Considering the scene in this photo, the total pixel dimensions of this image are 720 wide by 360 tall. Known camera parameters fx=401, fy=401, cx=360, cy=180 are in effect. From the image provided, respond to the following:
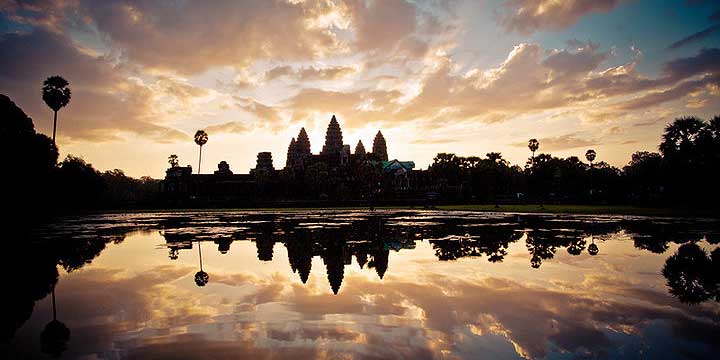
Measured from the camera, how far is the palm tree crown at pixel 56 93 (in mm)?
58094

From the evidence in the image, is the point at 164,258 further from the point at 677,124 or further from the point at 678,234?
the point at 677,124

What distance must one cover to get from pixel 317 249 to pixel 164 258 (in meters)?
5.65

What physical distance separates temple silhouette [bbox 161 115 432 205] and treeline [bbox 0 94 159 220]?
14.8 metres

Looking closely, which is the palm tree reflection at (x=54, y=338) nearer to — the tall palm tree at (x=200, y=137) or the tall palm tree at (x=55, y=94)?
the tall palm tree at (x=55, y=94)

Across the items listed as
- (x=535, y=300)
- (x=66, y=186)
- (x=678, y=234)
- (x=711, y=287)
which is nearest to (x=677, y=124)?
(x=678, y=234)

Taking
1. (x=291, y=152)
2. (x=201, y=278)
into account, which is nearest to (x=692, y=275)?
(x=201, y=278)

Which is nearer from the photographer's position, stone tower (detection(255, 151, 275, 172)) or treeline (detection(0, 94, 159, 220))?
treeline (detection(0, 94, 159, 220))

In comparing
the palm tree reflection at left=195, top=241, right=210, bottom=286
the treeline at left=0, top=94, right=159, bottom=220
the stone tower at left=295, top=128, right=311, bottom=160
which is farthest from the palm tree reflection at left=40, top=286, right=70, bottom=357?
the stone tower at left=295, top=128, right=311, bottom=160

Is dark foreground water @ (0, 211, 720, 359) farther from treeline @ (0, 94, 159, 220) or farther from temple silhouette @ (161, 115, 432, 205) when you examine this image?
temple silhouette @ (161, 115, 432, 205)

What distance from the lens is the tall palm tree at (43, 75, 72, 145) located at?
58.1m

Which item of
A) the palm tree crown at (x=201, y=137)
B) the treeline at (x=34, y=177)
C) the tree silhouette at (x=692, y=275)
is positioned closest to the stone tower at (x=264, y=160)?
the palm tree crown at (x=201, y=137)

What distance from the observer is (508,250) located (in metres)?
16.0

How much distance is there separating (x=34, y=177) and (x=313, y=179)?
49.4 meters

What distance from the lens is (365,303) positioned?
8312mm
